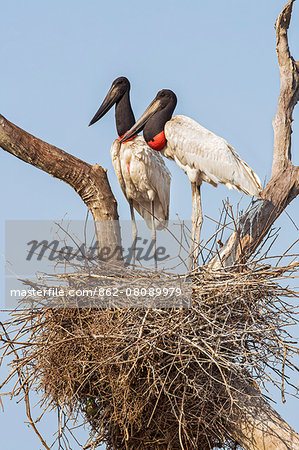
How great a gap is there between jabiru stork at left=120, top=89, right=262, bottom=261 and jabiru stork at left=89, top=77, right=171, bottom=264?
179 millimetres

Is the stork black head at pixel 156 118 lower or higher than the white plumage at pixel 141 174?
higher

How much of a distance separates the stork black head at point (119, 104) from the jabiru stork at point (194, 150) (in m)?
0.24

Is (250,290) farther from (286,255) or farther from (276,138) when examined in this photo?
(276,138)

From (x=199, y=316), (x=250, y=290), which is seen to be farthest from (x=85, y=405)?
(x=250, y=290)

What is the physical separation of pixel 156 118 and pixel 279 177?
1413mm

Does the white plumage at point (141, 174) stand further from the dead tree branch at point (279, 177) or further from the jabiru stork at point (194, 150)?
the dead tree branch at point (279, 177)

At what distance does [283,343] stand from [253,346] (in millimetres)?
310

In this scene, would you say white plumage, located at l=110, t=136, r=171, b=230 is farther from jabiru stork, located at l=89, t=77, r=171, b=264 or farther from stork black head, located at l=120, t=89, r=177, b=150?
stork black head, located at l=120, t=89, r=177, b=150

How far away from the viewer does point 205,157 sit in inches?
279

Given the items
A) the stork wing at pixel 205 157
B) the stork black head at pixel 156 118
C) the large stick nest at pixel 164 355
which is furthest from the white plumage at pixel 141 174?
the large stick nest at pixel 164 355

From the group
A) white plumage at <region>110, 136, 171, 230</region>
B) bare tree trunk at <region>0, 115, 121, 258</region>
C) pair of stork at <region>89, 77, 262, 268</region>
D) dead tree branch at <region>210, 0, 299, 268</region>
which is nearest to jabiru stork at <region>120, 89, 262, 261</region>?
pair of stork at <region>89, 77, 262, 268</region>

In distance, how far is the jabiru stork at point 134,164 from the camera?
24.9 feet

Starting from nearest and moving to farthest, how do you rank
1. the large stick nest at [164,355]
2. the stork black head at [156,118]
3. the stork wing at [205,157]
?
the large stick nest at [164,355] < the stork wing at [205,157] < the stork black head at [156,118]

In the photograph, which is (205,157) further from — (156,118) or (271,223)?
(271,223)
